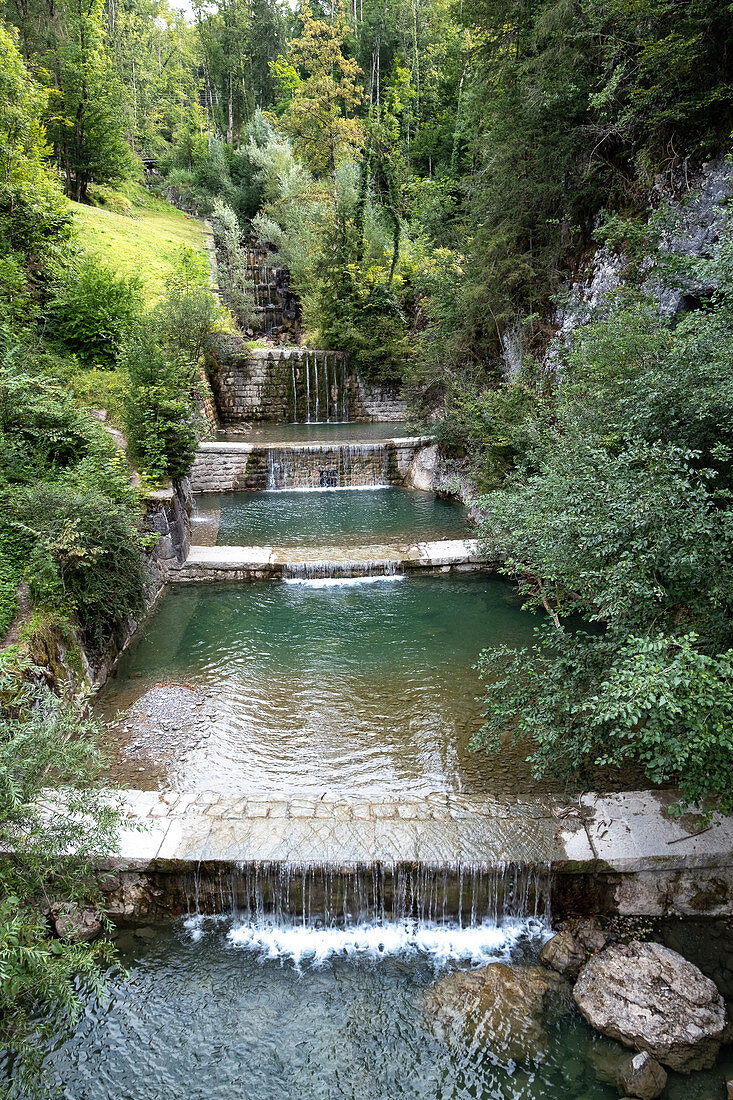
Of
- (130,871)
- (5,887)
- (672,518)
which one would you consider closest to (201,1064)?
(130,871)

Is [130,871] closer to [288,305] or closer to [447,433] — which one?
[447,433]

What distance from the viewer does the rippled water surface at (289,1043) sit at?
3053 millimetres

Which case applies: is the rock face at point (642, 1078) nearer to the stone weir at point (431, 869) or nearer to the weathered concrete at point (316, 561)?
the stone weir at point (431, 869)

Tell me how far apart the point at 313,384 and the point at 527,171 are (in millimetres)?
9673

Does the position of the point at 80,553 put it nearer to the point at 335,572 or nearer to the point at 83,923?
the point at 83,923

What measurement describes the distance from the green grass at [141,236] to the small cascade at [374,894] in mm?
10960

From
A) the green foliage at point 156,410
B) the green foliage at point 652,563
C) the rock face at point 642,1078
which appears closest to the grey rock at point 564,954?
the rock face at point 642,1078

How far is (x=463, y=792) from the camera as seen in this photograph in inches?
183

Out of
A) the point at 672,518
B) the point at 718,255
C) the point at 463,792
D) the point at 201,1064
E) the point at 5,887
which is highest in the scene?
the point at 718,255

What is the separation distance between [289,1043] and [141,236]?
21.6 m

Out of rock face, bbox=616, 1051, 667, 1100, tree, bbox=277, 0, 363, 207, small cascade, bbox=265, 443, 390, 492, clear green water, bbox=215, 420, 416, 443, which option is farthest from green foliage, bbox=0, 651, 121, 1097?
tree, bbox=277, 0, 363, 207

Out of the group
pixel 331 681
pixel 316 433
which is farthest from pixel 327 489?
pixel 331 681

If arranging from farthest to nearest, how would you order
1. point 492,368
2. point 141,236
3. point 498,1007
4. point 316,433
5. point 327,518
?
1. point 141,236
2. point 316,433
3. point 492,368
4. point 327,518
5. point 498,1007

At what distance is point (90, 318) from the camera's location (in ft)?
Result: 31.9
